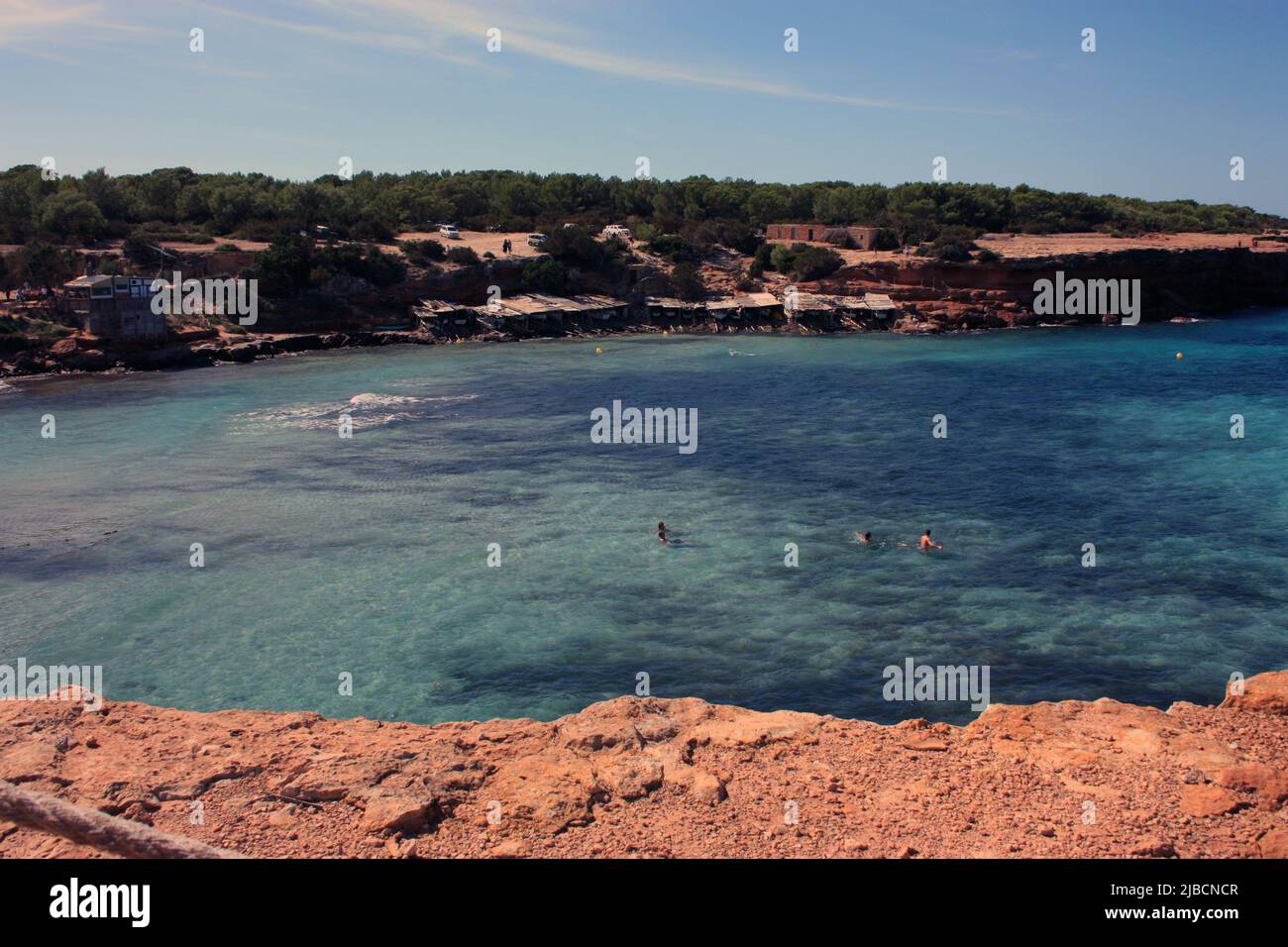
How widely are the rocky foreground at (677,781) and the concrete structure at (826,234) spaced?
253ft

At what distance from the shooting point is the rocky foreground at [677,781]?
9.70m

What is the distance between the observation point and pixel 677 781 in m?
10.9

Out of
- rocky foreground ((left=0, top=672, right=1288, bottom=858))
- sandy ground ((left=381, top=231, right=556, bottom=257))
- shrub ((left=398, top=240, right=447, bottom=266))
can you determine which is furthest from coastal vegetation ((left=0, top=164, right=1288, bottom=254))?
rocky foreground ((left=0, top=672, right=1288, bottom=858))

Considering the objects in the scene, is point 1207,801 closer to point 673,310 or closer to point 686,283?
point 673,310

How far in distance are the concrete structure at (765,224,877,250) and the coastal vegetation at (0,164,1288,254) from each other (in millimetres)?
2219

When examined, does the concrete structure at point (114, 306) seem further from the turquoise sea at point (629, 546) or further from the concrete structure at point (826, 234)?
the concrete structure at point (826, 234)

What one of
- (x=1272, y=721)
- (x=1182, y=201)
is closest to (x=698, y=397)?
(x=1272, y=721)

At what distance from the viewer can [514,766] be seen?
11.3 m

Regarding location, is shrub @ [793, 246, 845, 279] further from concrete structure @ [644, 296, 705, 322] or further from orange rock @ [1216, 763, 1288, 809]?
orange rock @ [1216, 763, 1288, 809]

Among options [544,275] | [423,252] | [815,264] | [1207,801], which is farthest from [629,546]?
[815,264]

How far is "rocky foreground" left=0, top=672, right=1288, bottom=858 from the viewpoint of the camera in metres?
9.70

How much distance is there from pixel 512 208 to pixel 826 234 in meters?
31.4

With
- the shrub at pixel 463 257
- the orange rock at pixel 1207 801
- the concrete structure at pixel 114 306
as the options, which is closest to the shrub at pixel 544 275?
the shrub at pixel 463 257

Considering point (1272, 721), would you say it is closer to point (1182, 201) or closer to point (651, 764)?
point (651, 764)
